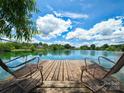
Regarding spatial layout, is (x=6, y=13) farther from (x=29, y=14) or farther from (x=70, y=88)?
(x=70, y=88)

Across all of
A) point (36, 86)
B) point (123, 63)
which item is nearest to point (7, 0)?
point (36, 86)

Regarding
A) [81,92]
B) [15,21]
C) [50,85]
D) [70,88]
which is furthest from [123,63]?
[15,21]

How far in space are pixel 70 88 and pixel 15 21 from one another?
9.12ft

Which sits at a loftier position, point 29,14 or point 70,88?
point 29,14

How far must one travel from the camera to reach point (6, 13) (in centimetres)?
580

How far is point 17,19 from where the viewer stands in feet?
19.5

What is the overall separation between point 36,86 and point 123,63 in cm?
317

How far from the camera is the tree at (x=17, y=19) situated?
576 centimetres

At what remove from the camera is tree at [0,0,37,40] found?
5.76 meters

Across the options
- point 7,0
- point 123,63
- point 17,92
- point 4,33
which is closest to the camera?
point 123,63

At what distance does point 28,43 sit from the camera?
6418 millimetres

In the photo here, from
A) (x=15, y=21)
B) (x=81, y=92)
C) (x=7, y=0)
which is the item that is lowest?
(x=81, y=92)

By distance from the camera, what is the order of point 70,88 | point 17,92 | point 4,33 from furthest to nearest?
point 4,33 < point 70,88 < point 17,92

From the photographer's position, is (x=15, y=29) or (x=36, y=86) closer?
(x=36, y=86)
